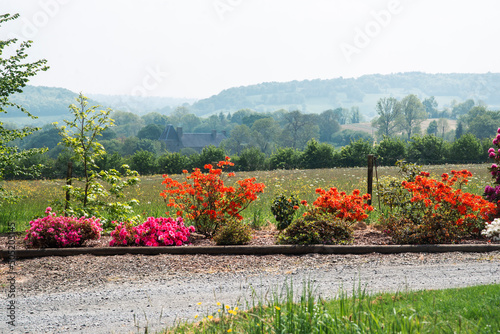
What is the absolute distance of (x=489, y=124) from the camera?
113 metres

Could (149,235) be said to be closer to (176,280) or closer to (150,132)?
(176,280)

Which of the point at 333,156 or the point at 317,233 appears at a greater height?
the point at 333,156

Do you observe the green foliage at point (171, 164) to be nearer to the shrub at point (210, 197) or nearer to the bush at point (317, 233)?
the shrub at point (210, 197)

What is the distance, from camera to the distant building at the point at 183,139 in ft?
474

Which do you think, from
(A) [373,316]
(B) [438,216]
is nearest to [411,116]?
(B) [438,216]

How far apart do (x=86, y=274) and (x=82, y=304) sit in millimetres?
1415

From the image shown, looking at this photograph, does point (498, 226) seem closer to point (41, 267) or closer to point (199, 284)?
point (199, 284)

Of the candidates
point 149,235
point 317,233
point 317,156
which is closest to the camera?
point 317,233

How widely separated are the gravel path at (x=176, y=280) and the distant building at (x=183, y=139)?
137547 millimetres

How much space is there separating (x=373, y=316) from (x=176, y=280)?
3.44 metres

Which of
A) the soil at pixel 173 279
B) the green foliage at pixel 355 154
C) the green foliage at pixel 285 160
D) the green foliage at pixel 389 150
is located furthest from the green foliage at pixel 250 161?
the soil at pixel 173 279

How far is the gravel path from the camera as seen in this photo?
4.55 metres

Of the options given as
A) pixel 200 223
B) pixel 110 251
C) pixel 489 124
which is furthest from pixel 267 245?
pixel 489 124

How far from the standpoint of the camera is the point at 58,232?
787 cm
